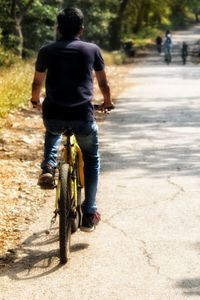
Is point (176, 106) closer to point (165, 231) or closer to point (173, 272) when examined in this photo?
point (165, 231)

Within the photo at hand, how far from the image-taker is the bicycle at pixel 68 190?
187 inches

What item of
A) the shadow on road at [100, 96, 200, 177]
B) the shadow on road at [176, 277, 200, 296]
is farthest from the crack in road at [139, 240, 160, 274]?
the shadow on road at [100, 96, 200, 177]

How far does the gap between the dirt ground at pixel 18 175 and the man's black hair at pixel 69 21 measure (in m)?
2.07

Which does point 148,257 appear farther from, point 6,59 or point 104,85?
point 6,59

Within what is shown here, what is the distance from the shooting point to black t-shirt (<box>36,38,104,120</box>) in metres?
4.82

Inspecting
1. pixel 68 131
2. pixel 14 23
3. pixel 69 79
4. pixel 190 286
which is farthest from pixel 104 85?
pixel 14 23

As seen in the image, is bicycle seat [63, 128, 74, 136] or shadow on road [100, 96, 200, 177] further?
shadow on road [100, 96, 200, 177]

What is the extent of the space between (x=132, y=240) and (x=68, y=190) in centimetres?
99

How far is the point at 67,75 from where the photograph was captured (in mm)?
4852

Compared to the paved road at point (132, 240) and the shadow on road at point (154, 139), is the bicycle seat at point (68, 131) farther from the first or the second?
the shadow on road at point (154, 139)

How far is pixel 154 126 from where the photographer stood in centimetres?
1245

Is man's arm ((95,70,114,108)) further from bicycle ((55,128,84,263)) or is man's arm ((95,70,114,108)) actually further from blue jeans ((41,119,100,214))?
bicycle ((55,128,84,263))

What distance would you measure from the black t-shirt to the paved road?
51.2 inches

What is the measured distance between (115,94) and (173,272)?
47.8 feet
